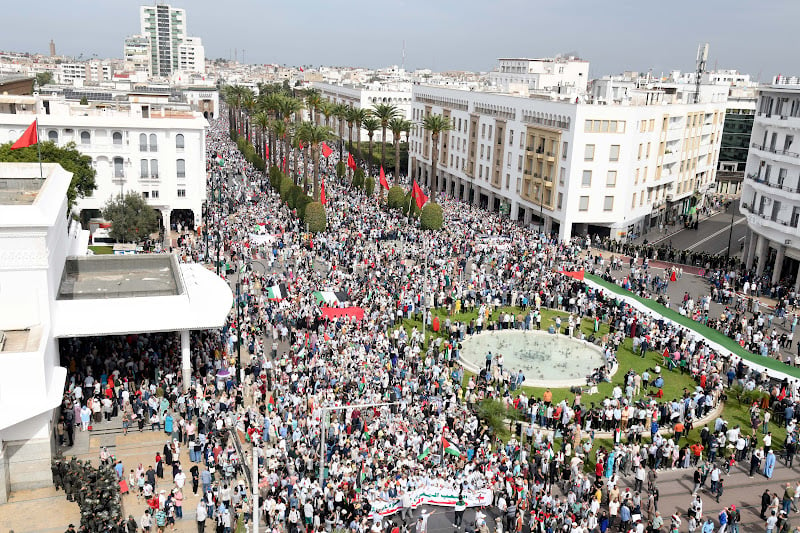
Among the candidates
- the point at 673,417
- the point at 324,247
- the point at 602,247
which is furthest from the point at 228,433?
the point at 602,247

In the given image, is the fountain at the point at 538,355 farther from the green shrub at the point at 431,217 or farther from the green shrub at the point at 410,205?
the green shrub at the point at 410,205

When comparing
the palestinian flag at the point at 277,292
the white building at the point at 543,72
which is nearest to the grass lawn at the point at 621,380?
the palestinian flag at the point at 277,292

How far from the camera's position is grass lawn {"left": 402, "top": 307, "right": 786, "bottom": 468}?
30333 millimetres

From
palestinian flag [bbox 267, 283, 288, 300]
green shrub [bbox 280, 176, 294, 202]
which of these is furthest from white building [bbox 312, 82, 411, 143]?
palestinian flag [bbox 267, 283, 288, 300]

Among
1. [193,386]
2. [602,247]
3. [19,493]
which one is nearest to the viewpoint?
[19,493]

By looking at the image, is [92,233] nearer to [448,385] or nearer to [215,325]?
[215,325]

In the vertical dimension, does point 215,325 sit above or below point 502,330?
above

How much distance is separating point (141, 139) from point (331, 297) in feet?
90.3

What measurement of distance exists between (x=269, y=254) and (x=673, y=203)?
4629 cm

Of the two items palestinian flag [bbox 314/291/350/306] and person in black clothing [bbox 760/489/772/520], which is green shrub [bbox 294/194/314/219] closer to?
palestinian flag [bbox 314/291/350/306]

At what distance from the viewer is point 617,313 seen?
4200 centimetres

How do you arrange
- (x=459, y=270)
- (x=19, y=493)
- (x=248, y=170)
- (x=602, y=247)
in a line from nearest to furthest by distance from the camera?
(x=19, y=493)
(x=459, y=270)
(x=602, y=247)
(x=248, y=170)

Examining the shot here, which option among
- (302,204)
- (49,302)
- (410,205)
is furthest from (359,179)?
(49,302)

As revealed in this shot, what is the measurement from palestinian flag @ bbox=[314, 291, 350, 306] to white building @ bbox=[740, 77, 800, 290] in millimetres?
30120
